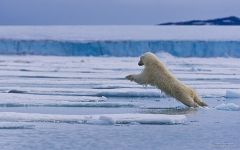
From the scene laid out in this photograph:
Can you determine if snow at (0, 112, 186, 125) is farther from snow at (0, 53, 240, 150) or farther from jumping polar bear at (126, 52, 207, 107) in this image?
jumping polar bear at (126, 52, 207, 107)

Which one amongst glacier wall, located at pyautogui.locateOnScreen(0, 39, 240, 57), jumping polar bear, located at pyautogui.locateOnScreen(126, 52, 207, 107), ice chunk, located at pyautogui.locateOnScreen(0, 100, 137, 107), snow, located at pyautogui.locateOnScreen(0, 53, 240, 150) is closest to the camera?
snow, located at pyautogui.locateOnScreen(0, 53, 240, 150)

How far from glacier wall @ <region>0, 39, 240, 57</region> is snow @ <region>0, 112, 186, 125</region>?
1952 cm

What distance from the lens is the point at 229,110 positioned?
8.91 meters

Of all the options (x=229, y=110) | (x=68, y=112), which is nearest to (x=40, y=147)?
(x=68, y=112)

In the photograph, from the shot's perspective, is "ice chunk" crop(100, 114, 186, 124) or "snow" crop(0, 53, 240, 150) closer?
"snow" crop(0, 53, 240, 150)

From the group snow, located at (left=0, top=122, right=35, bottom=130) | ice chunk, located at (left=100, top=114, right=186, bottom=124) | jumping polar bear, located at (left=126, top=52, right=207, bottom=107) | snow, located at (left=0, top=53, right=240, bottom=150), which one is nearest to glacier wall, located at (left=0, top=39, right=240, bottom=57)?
snow, located at (left=0, top=53, right=240, bottom=150)

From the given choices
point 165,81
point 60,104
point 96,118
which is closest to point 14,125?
point 96,118

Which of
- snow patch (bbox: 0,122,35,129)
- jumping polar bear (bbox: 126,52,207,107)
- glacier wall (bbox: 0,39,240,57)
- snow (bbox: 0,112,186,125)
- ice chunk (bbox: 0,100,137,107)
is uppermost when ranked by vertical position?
glacier wall (bbox: 0,39,240,57)

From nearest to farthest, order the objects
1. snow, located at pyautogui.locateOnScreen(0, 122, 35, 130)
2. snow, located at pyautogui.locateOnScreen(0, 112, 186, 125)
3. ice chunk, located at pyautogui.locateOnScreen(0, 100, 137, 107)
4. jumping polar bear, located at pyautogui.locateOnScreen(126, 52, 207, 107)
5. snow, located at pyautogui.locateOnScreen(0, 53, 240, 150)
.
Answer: snow, located at pyautogui.locateOnScreen(0, 53, 240, 150)
snow, located at pyautogui.locateOnScreen(0, 122, 35, 130)
snow, located at pyautogui.locateOnScreen(0, 112, 186, 125)
ice chunk, located at pyautogui.locateOnScreen(0, 100, 137, 107)
jumping polar bear, located at pyautogui.locateOnScreen(126, 52, 207, 107)

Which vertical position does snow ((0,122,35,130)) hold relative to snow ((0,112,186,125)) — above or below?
below

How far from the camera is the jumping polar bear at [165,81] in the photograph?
366 inches

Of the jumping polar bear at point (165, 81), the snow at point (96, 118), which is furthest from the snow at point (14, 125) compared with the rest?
the jumping polar bear at point (165, 81)

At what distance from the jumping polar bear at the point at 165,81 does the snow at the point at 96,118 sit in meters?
1.58

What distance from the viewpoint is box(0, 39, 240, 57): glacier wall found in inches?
1083
